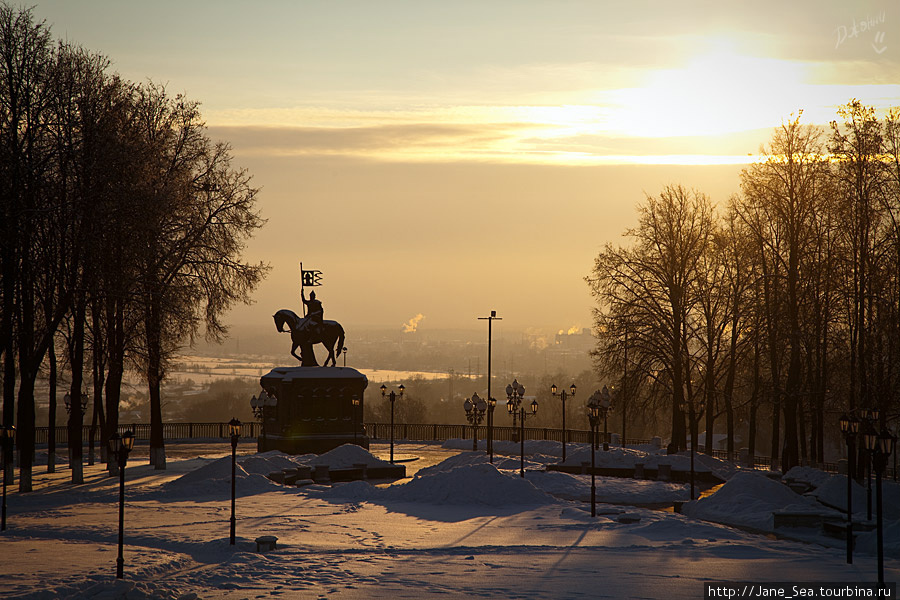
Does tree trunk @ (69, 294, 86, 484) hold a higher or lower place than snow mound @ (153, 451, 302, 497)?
higher

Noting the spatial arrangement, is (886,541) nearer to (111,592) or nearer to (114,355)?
(111,592)

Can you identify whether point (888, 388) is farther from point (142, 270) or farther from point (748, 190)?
point (142, 270)

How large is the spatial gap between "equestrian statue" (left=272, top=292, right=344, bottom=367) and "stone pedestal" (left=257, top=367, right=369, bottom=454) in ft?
4.31

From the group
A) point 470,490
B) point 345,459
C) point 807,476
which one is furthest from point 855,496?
point 345,459

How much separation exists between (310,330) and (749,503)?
81.5 feet

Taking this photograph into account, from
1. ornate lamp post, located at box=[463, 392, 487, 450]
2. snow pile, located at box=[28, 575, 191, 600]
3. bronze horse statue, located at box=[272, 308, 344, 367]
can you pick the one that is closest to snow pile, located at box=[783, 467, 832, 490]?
ornate lamp post, located at box=[463, 392, 487, 450]

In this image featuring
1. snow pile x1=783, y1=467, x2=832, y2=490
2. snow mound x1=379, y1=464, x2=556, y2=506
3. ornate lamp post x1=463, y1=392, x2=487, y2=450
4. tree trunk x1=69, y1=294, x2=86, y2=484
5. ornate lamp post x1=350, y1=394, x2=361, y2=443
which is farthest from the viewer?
ornate lamp post x1=463, y1=392, x2=487, y2=450

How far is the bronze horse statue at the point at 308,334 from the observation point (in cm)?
4634

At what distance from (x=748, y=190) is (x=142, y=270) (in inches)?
1051

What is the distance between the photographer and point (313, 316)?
4694cm

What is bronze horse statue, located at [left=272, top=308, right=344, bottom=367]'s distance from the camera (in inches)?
1825

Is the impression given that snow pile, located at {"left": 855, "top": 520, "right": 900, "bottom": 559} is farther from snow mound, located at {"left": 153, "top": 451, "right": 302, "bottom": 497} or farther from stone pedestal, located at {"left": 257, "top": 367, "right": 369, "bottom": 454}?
stone pedestal, located at {"left": 257, "top": 367, "right": 369, "bottom": 454}

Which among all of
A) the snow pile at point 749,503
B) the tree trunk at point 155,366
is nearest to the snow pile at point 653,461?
the snow pile at point 749,503

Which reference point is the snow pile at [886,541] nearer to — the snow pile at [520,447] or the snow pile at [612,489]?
the snow pile at [612,489]
